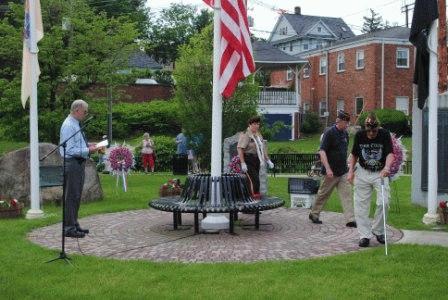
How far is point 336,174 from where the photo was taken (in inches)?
395

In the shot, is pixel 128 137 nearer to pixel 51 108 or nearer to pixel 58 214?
pixel 51 108

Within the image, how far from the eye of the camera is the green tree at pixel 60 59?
53.8 feet

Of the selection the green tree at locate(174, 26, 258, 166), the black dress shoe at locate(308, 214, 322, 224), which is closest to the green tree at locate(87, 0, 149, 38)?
the green tree at locate(174, 26, 258, 166)

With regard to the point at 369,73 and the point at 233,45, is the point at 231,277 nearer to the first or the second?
the point at 233,45

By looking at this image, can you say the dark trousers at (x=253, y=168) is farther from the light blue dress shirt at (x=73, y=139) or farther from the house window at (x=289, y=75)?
the house window at (x=289, y=75)

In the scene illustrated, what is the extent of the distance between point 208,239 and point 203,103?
12783 mm

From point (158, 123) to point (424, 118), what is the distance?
83.0ft

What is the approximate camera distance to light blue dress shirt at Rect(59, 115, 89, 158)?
338 inches

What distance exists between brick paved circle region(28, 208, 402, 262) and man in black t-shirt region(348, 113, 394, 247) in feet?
0.98

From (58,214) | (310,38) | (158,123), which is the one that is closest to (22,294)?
(58,214)

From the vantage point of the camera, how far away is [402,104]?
1575 inches

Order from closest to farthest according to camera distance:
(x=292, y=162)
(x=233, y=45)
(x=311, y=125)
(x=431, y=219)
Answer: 1. (x=233, y=45)
2. (x=431, y=219)
3. (x=292, y=162)
4. (x=311, y=125)

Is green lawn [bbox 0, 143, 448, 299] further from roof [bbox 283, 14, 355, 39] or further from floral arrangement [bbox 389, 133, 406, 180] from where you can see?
roof [bbox 283, 14, 355, 39]

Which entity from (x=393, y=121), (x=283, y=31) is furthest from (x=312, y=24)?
(x=393, y=121)
